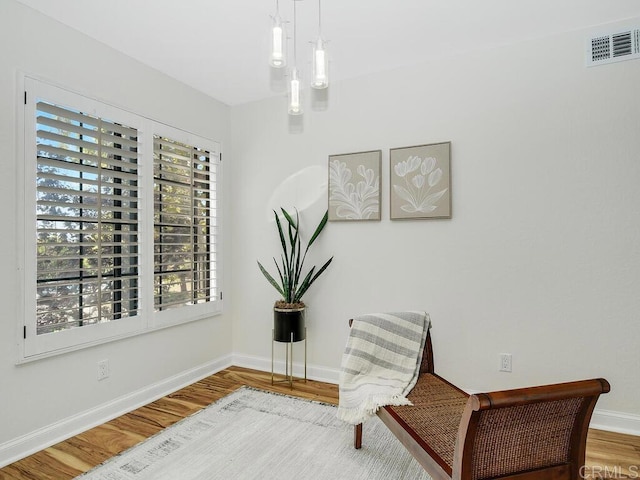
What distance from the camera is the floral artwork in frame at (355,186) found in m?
3.06

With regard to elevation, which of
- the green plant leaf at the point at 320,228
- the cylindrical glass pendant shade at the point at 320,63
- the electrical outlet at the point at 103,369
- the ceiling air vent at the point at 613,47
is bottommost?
the electrical outlet at the point at 103,369

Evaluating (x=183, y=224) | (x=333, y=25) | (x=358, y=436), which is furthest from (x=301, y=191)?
(x=358, y=436)

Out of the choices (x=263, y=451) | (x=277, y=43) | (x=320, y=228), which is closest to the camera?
(x=277, y=43)

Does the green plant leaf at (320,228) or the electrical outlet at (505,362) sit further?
the green plant leaf at (320,228)

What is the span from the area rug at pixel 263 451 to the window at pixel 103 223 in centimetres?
83

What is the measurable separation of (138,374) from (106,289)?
2.38 feet

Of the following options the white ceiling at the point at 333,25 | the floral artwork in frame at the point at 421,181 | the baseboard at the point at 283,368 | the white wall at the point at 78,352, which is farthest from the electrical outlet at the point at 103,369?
the floral artwork in frame at the point at 421,181

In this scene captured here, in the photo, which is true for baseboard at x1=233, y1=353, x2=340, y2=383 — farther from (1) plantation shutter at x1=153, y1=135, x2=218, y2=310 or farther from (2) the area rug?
(1) plantation shutter at x1=153, y1=135, x2=218, y2=310

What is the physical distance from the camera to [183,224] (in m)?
3.18

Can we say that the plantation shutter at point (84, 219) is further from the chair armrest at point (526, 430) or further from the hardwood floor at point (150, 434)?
the chair armrest at point (526, 430)

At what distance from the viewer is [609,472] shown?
6.42 feet

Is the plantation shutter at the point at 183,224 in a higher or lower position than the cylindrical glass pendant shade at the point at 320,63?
lower

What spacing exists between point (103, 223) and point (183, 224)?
0.72 meters

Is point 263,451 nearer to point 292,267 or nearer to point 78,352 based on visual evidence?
point 78,352
